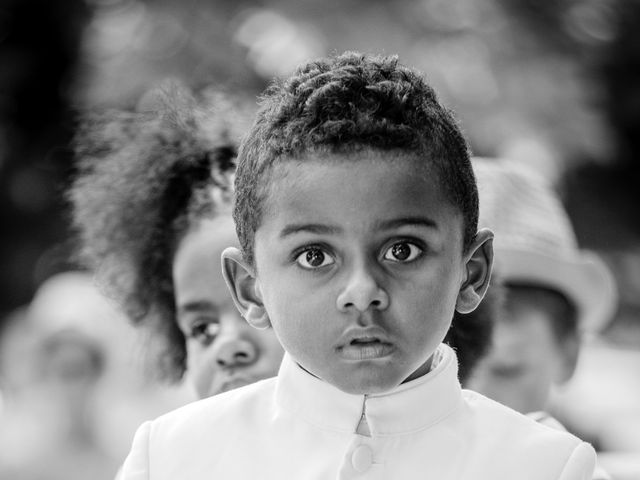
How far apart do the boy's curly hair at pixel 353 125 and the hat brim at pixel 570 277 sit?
1.12 m

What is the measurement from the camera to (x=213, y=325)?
2646 mm

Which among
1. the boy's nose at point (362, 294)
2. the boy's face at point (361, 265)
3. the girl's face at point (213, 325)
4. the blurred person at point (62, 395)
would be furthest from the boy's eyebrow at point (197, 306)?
the blurred person at point (62, 395)

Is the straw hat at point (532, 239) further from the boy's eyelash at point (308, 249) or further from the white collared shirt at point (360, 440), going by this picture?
the boy's eyelash at point (308, 249)

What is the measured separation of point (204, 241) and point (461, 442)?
0.97 m

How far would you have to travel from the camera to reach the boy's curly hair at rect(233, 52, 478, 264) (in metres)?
1.81

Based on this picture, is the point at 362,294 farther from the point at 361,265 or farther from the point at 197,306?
the point at 197,306

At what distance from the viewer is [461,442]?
1923 mm

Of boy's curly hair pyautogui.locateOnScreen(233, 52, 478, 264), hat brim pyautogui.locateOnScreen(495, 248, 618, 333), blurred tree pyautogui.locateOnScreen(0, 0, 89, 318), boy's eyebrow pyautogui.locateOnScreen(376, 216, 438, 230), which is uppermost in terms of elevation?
blurred tree pyautogui.locateOnScreen(0, 0, 89, 318)

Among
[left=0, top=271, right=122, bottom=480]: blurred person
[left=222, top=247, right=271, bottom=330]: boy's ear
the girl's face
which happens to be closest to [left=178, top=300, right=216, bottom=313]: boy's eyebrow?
the girl's face

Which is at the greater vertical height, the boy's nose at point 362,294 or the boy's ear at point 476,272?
the boy's ear at point 476,272

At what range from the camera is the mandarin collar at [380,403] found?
191cm

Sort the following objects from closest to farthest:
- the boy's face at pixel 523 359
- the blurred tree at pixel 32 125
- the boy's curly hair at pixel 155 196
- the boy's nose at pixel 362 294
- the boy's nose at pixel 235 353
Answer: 1. the boy's nose at pixel 362 294
2. the boy's nose at pixel 235 353
3. the boy's curly hair at pixel 155 196
4. the boy's face at pixel 523 359
5. the blurred tree at pixel 32 125

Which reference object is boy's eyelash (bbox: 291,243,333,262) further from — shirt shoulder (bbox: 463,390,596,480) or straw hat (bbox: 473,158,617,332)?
straw hat (bbox: 473,158,617,332)

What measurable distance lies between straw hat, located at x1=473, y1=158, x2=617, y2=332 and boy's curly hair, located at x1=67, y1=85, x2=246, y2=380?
0.66 metres
